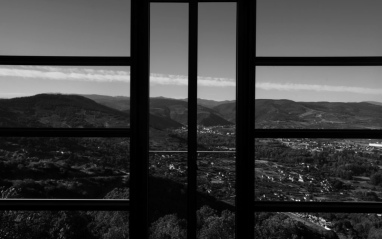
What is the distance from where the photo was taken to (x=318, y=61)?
246 cm

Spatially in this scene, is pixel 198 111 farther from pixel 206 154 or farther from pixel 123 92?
pixel 123 92

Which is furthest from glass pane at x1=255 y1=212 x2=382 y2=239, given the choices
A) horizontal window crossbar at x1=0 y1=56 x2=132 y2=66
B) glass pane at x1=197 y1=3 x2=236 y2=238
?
horizontal window crossbar at x1=0 y1=56 x2=132 y2=66

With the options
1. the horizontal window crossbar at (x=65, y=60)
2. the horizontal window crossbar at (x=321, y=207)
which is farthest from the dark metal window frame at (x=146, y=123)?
the horizontal window crossbar at (x=321, y=207)

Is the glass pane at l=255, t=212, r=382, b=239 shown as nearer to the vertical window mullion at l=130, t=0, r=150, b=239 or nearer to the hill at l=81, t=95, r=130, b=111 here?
the vertical window mullion at l=130, t=0, r=150, b=239

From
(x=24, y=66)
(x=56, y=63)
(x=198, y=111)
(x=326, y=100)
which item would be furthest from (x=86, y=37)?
(x=326, y=100)

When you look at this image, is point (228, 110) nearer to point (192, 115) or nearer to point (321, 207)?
point (192, 115)

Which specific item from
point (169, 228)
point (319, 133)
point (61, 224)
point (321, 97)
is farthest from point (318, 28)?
point (61, 224)

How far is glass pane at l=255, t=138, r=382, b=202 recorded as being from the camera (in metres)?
2.47

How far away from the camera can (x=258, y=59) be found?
2439 millimetres

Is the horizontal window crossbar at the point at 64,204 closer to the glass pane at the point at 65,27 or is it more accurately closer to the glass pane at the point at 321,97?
the glass pane at the point at 65,27

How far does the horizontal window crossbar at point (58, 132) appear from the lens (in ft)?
8.11

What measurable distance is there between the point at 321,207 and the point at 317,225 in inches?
5.5

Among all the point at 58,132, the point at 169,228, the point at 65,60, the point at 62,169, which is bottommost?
the point at 169,228

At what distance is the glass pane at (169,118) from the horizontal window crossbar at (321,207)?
578mm
